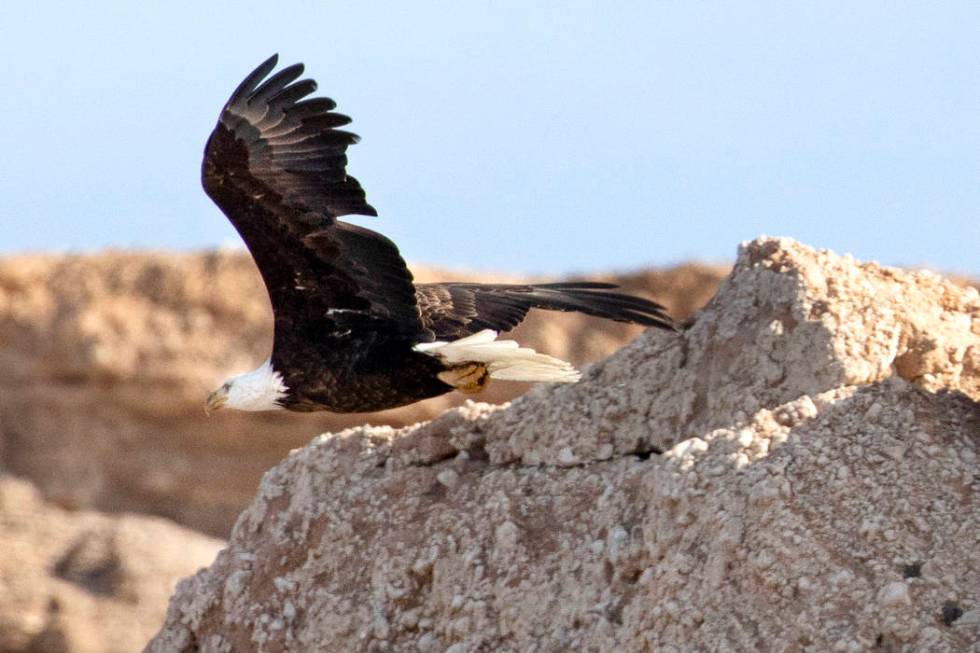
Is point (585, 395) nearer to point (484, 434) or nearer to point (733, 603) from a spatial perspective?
point (484, 434)

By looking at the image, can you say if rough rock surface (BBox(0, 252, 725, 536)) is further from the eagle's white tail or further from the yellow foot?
the eagle's white tail

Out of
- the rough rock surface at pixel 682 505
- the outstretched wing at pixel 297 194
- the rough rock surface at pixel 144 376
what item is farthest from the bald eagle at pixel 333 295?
the rough rock surface at pixel 144 376

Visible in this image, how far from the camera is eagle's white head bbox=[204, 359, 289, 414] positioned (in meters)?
6.70

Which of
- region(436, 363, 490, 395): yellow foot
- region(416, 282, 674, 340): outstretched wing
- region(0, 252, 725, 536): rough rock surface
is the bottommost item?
region(0, 252, 725, 536): rough rock surface

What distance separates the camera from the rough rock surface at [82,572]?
1598cm

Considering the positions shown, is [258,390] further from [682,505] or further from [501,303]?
[682,505]

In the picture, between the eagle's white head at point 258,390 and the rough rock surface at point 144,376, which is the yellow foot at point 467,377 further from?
the rough rock surface at point 144,376

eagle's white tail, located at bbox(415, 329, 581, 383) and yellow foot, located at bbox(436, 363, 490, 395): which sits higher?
eagle's white tail, located at bbox(415, 329, 581, 383)

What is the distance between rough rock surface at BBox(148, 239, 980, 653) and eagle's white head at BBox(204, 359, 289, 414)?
673 millimetres

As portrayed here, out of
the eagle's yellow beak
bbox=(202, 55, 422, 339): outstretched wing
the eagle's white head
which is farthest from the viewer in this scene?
the eagle's yellow beak

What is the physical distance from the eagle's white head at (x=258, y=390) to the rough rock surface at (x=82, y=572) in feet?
31.7

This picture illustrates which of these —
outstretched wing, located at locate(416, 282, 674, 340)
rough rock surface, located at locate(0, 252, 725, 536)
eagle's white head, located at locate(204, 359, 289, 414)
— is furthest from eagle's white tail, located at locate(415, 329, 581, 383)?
rough rock surface, located at locate(0, 252, 725, 536)

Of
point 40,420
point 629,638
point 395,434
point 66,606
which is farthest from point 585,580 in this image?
point 40,420

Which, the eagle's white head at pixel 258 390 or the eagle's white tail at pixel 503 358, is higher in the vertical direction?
the eagle's white tail at pixel 503 358
